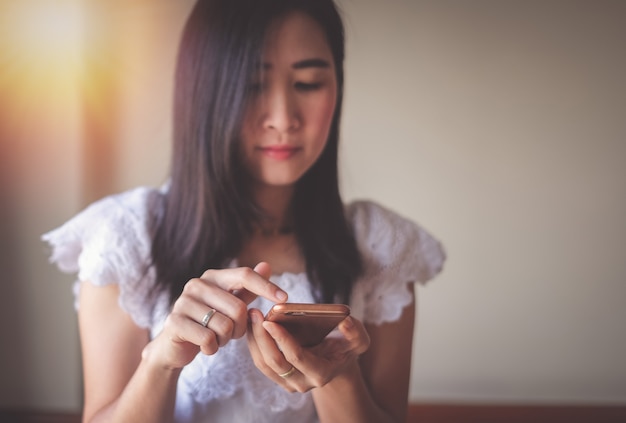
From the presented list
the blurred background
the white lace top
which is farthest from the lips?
the blurred background

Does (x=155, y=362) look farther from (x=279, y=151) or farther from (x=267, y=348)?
(x=279, y=151)

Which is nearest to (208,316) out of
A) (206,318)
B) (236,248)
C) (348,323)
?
(206,318)

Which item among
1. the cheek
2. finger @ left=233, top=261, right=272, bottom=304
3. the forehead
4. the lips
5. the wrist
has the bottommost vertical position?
the wrist

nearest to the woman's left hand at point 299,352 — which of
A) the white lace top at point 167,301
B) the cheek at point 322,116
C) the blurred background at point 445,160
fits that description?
the white lace top at point 167,301

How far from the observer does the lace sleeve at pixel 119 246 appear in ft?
1.76

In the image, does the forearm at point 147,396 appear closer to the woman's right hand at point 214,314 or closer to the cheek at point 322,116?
the woman's right hand at point 214,314

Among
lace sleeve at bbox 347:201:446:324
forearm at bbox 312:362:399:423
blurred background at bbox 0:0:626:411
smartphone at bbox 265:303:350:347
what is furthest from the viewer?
blurred background at bbox 0:0:626:411

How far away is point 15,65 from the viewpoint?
0.92m

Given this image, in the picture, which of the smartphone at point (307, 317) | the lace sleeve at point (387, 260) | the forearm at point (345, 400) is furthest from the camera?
the lace sleeve at point (387, 260)

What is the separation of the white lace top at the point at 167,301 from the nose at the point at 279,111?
0.16 metres

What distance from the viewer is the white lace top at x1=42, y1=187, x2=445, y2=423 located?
0.54 m

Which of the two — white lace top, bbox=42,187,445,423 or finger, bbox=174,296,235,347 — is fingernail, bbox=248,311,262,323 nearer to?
finger, bbox=174,296,235,347

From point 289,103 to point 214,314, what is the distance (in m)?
0.24

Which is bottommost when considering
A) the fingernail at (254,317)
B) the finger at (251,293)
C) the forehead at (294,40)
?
the fingernail at (254,317)
